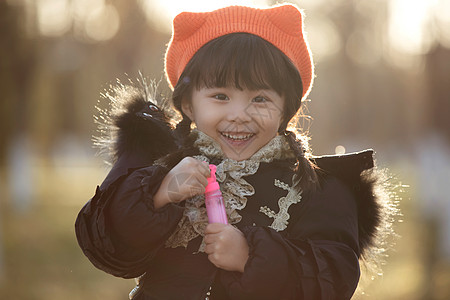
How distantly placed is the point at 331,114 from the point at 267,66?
22.4 metres

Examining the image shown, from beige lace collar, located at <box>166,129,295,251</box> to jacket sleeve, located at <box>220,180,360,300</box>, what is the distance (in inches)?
6.2

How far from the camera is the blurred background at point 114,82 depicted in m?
6.86

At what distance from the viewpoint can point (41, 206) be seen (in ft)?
47.2

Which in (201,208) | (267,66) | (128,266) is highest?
(267,66)

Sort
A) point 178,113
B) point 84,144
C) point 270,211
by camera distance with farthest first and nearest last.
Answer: point 84,144 < point 178,113 < point 270,211

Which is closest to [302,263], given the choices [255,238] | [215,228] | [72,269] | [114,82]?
[255,238]

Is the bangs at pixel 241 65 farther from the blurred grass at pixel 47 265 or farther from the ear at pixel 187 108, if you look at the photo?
the blurred grass at pixel 47 265

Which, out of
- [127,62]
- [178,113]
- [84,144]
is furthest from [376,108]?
[84,144]

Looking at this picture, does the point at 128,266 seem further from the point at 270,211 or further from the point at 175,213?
the point at 270,211

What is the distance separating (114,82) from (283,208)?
28.9 feet

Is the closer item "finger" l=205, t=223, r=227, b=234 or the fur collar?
"finger" l=205, t=223, r=227, b=234

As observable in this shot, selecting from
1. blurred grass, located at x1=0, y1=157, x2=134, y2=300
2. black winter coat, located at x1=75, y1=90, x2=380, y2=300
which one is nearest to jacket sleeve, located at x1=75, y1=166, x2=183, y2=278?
black winter coat, located at x1=75, y1=90, x2=380, y2=300

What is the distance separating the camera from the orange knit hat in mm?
2297

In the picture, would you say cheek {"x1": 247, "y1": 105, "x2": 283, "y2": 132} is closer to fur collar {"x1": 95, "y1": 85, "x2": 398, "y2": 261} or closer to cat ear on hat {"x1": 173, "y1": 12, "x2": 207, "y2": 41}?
fur collar {"x1": 95, "y1": 85, "x2": 398, "y2": 261}
